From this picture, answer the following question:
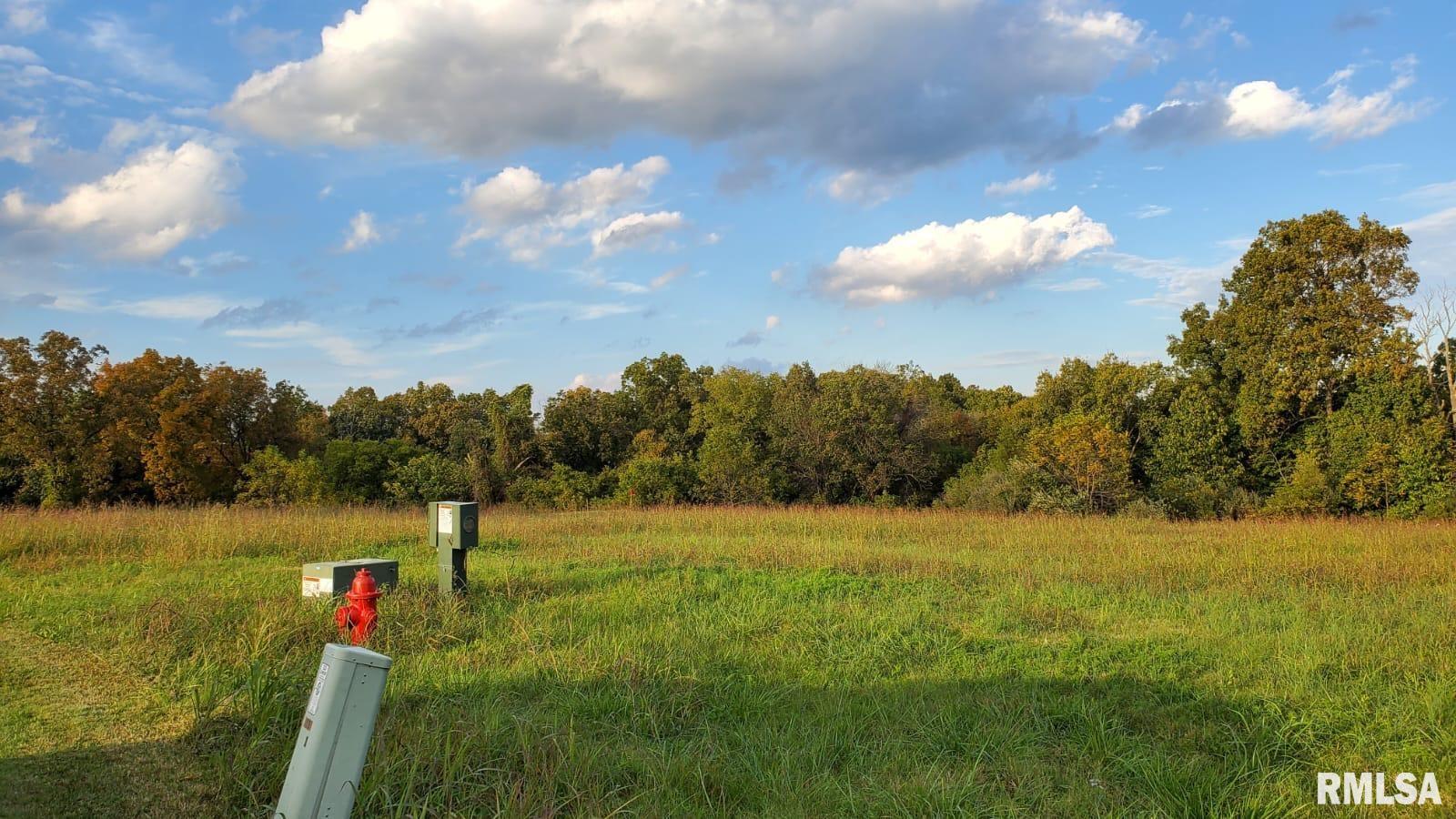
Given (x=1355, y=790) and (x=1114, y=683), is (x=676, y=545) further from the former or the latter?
(x=1355, y=790)

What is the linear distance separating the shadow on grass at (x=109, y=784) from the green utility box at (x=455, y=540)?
387 cm

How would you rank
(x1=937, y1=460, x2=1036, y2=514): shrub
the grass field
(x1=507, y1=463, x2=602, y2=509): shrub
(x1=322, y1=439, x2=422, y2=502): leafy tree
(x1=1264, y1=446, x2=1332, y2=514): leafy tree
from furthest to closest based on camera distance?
(x1=507, y1=463, x2=602, y2=509): shrub, (x1=322, y1=439, x2=422, y2=502): leafy tree, (x1=1264, y1=446, x2=1332, y2=514): leafy tree, (x1=937, y1=460, x2=1036, y2=514): shrub, the grass field

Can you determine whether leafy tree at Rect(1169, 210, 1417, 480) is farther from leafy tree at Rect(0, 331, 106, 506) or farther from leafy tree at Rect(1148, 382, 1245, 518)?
leafy tree at Rect(0, 331, 106, 506)

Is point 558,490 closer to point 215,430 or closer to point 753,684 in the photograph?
point 215,430

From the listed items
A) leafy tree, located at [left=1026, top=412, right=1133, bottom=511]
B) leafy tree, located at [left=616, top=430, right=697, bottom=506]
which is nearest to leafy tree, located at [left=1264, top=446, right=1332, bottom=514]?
leafy tree, located at [left=1026, top=412, right=1133, bottom=511]

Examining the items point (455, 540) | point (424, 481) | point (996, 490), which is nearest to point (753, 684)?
point (455, 540)

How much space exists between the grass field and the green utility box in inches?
10.5

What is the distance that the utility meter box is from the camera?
24.7ft

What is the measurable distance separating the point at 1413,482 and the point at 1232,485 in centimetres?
476

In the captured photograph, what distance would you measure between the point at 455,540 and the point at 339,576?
1.14 metres

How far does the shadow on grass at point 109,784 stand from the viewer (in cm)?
388

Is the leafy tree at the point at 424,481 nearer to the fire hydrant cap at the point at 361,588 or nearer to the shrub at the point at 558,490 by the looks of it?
the shrub at the point at 558,490

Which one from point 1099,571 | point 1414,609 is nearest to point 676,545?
point 1099,571

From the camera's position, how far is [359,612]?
6633 millimetres
